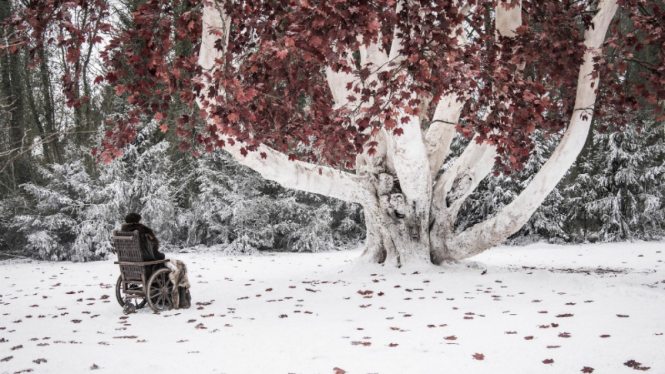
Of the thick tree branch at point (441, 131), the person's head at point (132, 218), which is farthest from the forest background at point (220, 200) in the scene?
the person's head at point (132, 218)

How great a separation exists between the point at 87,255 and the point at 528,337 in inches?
444

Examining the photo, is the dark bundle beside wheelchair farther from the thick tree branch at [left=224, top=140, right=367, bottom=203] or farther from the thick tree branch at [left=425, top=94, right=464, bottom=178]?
the thick tree branch at [left=425, top=94, right=464, bottom=178]

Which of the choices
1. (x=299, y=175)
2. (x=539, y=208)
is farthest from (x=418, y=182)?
(x=539, y=208)

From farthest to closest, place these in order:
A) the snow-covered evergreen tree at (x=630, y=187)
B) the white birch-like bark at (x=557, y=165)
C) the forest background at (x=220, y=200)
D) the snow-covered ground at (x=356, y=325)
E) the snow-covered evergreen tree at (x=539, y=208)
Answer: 1. the snow-covered evergreen tree at (x=539, y=208)
2. the snow-covered evergreen tree at (x=630, y=187)
3. the forest background at (x=220, y=200)
4. the white birch-like bark at (x=557, y=165)
5. the snow-covered ground at (x=356, y=325)

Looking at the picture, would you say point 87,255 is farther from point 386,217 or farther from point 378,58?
point 378,58

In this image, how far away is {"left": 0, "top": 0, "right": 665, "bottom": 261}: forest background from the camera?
1217 cm

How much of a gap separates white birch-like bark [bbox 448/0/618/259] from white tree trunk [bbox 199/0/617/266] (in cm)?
2

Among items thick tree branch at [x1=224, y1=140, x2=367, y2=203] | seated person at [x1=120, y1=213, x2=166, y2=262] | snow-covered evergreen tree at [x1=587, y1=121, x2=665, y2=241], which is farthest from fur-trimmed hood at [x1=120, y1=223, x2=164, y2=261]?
snow-covered evergreen tree at [x1=587, y1=121, x2=665, y2=241]

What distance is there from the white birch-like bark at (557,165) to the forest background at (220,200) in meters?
6.44

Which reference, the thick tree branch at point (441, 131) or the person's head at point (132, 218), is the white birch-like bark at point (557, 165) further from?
the person's head at point (132, 218)

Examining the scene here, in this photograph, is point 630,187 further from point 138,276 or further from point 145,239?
point 138,276

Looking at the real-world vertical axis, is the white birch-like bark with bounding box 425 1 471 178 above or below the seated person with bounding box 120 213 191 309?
above

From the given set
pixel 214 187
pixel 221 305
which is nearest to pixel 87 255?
pixel 214 187

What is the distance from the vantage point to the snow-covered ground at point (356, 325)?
3.52 meters
